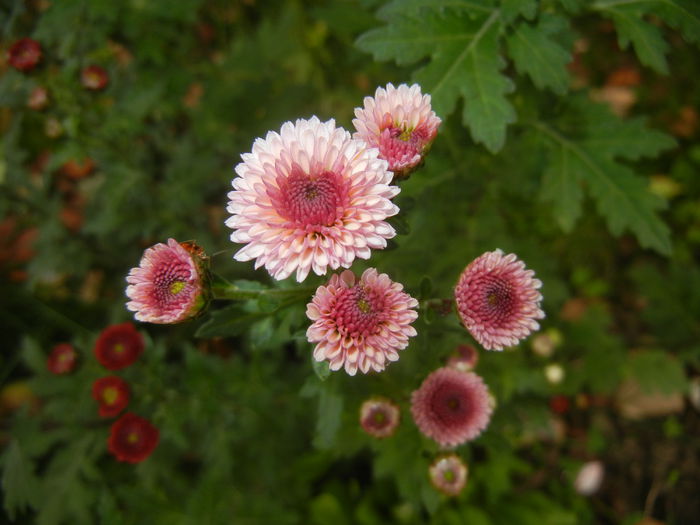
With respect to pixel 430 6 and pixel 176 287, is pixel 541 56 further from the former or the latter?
pixel 176 287

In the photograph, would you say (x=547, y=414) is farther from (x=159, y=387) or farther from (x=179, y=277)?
(x=179, y=277)

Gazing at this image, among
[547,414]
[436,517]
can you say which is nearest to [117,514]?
[436,517]

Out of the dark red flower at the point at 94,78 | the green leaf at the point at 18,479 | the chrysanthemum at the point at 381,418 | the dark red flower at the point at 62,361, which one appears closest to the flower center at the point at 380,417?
the chrysanthemum at the point at 381,418

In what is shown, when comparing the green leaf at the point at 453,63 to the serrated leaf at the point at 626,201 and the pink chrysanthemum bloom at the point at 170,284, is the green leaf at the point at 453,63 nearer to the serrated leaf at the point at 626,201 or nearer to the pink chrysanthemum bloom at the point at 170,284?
the serrated leaf at the point at 626,201

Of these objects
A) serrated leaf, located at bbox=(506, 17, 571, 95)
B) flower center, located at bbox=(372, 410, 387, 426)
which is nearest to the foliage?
serrated leaf, located at bbox=(506, 17, 571, 95)

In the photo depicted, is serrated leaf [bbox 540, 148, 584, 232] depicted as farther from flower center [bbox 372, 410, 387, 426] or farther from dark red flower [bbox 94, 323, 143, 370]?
dark red flower [bbox 94, 323, 143, 370]
